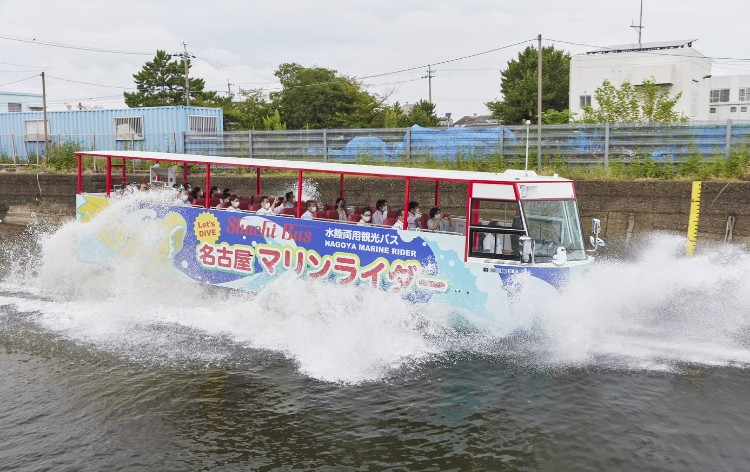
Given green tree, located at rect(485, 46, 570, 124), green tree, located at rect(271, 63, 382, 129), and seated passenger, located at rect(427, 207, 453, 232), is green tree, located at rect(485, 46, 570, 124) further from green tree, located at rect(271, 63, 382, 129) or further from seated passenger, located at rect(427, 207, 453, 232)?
seated passenger, located at rect(427, 207, 453, 232)

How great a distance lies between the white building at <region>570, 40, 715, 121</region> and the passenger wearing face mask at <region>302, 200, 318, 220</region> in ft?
105

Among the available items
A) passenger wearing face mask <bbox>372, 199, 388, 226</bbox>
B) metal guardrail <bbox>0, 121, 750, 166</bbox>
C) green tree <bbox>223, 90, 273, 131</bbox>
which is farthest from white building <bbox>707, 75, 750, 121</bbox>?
passenger wearing face mask <bbox>372, 199, 388, 226</bbox>

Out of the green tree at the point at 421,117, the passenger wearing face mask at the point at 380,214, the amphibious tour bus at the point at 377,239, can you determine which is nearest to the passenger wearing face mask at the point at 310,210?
the amphibious tour bus at the point at 377,239

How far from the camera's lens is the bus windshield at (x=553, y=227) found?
10.5 metres

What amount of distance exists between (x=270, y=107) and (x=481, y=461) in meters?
48.2

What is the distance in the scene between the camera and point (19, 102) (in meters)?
45.3

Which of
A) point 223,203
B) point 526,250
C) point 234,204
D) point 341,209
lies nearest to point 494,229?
point 526,250

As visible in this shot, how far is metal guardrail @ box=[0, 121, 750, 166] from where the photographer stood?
17.9 metres

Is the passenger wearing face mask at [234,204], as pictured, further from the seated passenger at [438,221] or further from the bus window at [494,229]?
the bus window at [494,229]

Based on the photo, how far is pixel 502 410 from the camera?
905 cm

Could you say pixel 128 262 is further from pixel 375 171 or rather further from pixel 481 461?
pixel 481 461

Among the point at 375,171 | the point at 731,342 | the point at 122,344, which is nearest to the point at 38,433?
the point at 122,344

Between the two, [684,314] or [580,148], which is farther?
[580,148]

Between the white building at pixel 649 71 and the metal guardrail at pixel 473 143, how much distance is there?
2279 cm
